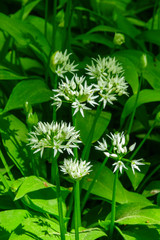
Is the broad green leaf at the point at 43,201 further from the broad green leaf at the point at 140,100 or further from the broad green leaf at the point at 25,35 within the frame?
the broad green leaf at the point at 25,35

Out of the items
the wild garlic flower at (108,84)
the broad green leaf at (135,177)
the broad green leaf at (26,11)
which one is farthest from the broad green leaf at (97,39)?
the broad green leaf at (135,177)

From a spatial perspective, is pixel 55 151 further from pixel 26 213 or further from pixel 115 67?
pixel 115 67

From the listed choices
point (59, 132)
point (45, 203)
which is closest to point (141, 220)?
point (45, 203)

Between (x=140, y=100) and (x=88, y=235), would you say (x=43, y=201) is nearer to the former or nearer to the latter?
(x=88, y=235)

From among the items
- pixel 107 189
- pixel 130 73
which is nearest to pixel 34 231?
pixel 107 189

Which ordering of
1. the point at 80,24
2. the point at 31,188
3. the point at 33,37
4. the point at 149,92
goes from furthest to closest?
1. the point at 80,24
2. the point at 33,37
3. the point at 149,92
4. the point at 31,188

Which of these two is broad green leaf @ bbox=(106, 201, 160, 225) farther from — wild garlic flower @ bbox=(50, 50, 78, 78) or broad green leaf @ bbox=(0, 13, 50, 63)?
broad green leaf @ bbox=(0, 13, 50, 63)

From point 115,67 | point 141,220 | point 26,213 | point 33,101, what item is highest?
point 115,67
